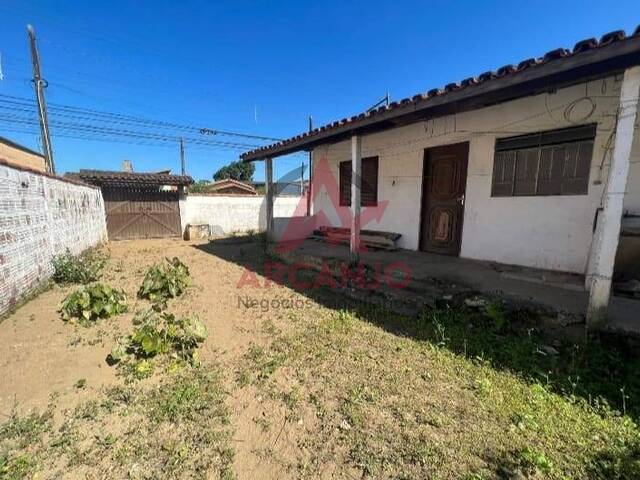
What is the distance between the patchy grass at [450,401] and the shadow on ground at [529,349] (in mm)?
13

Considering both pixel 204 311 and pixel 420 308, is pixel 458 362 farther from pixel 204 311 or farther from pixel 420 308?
pixel 204 311

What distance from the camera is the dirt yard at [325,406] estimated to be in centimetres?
168

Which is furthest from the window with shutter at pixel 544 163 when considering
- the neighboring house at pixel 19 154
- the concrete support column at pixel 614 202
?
the neighboring house at pixel 19 154

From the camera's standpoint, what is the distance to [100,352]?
297 centimetres

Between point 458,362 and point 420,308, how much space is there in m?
1.19

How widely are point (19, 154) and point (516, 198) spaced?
16.8 m

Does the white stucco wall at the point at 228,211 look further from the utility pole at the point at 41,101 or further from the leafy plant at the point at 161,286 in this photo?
the leafy plant at the point at 161,286

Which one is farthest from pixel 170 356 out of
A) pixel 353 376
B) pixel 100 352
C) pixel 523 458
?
pixel 523 458

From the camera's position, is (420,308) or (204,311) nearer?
(420,308)

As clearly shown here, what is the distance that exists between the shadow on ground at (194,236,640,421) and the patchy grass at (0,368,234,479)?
212 centimetres

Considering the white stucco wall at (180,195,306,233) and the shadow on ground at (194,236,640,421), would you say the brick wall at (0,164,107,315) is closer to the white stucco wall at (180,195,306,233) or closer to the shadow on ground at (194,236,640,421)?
the shadow on ground at (194,236,640,421)

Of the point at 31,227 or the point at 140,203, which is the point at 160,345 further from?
the point at 140,203

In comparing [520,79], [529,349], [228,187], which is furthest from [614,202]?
[228,187]

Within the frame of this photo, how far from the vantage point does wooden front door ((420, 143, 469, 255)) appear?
517 centimetres
